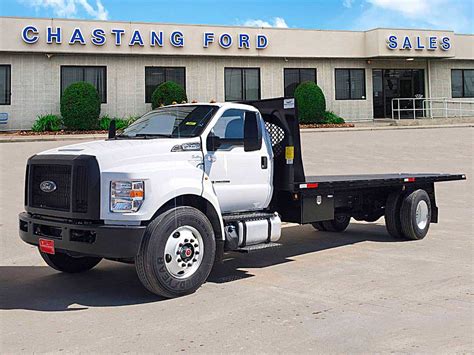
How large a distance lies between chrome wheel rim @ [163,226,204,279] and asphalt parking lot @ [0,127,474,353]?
0.34 meters

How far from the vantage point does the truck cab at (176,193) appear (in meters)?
6.27

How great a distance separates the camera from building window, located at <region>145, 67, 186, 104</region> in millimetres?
30484

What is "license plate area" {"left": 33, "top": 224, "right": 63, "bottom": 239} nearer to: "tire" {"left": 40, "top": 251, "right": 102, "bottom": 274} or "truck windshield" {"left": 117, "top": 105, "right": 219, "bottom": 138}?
"tire" {"left": 40, "top": 251, "right": 102, "bottom": 274}

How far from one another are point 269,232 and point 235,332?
2.64m

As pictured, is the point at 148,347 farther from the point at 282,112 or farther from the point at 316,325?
the point at 282,112

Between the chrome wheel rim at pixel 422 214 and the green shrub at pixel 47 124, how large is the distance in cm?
2135

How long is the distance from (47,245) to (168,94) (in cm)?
2290

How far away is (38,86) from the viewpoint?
28.7 meters

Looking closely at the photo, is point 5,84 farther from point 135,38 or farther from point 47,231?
point 47,231

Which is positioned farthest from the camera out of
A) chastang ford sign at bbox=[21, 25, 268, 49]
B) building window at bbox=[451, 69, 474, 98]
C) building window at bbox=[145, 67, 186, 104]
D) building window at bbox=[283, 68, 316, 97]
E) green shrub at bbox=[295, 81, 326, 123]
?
building window at bbox=[451, 69, 474, 98]

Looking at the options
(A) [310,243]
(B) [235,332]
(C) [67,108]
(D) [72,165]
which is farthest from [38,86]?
Result: (B) [235,332]

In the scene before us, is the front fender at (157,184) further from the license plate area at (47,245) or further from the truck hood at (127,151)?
the license plate area at (47,245)

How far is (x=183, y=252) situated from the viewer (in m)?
6.59

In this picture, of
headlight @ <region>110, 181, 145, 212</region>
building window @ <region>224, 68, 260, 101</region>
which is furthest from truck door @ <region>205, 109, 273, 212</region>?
building window @ <region>224, 68, 260, 101</region>
